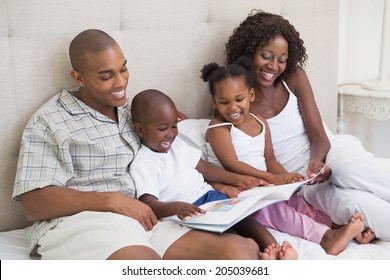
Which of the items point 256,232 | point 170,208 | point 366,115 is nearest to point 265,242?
point 256,232

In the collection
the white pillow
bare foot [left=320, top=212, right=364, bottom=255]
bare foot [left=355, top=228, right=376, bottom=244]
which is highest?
the white pillow

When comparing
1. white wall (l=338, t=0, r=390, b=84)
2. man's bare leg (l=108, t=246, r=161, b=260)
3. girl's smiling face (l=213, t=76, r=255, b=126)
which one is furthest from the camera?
white wall (l=338, t=0, r=390, b=84)

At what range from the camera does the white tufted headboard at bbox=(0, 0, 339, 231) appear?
1.43 meters

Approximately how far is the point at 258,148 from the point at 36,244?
725 millimetres

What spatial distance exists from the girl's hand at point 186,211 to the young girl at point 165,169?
6 centimetres

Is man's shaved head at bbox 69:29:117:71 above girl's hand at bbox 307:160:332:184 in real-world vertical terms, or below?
above

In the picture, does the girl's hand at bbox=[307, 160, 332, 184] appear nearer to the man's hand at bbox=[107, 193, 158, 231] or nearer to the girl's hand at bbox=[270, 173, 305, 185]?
the girl's hand at bbox=[270, 173, 305, 185]

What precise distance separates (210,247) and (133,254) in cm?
21

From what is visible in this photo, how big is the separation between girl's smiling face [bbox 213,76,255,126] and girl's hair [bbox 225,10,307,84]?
176 millimetres

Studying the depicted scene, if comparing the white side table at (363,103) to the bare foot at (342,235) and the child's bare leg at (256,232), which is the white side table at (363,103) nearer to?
the bare foot at (342,235)

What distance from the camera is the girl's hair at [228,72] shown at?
1619 mm

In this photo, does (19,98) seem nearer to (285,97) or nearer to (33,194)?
(33,194)

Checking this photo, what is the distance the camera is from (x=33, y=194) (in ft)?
4.26

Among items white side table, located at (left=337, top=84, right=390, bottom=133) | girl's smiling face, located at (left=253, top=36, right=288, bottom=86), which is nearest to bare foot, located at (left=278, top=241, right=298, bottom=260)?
girl's smiling face, located at (left=253, top=36, right=288, bottom=86)
